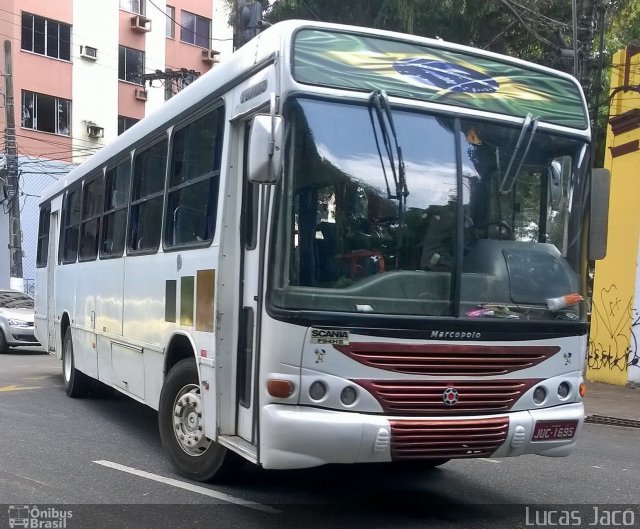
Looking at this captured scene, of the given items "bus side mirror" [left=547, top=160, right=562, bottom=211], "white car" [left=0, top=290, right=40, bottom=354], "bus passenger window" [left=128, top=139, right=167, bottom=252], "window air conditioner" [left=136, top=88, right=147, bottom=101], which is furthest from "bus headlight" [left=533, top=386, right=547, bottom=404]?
"window air conditioner" [left=136, top=88, right=147, bottom=101]

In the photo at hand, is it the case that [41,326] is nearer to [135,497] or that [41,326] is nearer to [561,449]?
[135,497]

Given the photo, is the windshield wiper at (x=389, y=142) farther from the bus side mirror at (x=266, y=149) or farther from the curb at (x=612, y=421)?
the curb at (x=612, y=421)

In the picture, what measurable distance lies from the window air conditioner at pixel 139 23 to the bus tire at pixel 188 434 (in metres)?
27.9

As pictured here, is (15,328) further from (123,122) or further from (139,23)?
(139,23)

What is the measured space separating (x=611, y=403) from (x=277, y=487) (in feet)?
26.5

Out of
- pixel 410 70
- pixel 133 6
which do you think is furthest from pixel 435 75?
pixel 133 6

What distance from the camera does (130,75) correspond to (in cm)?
3228

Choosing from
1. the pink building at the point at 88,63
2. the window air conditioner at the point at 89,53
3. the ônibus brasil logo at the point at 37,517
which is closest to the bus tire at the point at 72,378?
the ônibus brasil logo at the point at 37,517

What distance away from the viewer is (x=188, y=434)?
6.36 metres

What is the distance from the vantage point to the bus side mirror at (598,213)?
229 inches

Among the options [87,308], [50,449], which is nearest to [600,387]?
[87,308]

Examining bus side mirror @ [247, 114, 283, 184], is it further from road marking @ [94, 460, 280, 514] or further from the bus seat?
road marking @ [94, 460, 280, 514]

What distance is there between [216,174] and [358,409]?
210 centimetres

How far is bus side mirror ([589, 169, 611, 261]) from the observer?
5.81 metres
